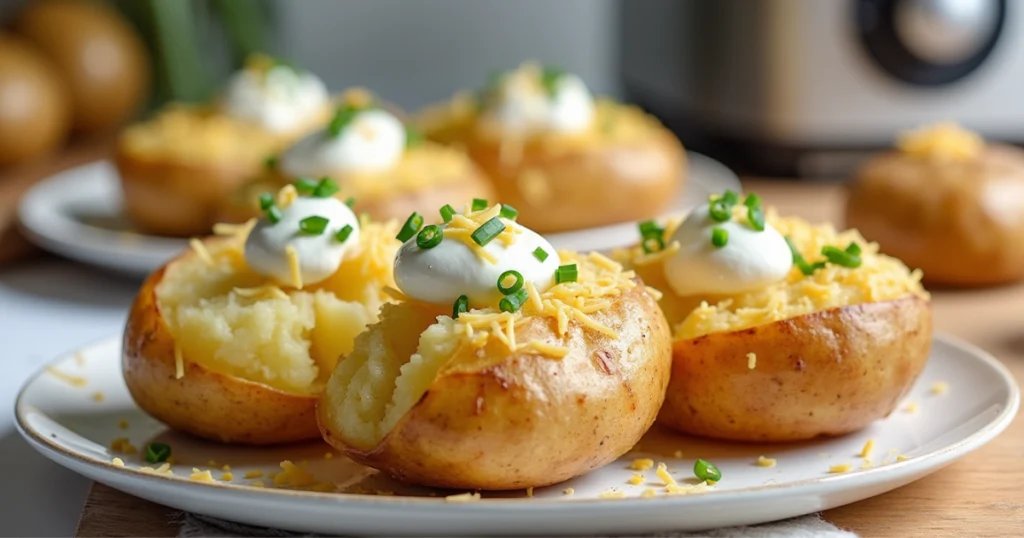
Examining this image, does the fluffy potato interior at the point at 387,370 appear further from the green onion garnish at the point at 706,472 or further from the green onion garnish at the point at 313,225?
the green onion garnish at the point at 706,472

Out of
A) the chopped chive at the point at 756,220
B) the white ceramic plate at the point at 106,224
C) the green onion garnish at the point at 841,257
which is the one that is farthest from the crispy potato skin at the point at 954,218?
the chopped chive at the point at 756,220

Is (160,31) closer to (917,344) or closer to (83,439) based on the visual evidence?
(83,439)

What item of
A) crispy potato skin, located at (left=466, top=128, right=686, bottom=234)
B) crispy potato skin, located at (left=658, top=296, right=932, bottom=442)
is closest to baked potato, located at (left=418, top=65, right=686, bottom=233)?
crispy potato skin, located at (left=466, top=128, right=686, bottom=234)

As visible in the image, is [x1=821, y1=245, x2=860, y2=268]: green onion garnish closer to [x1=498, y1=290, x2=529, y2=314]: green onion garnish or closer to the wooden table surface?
the wooden table surface

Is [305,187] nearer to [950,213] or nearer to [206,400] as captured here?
[206,400]

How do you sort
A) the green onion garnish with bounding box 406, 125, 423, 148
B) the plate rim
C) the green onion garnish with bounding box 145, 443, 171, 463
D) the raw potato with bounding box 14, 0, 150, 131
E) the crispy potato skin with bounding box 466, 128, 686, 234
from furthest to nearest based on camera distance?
the raw potato with bounding box 14, 0, 150, 131
the crispy potato skin with bounding box 466, 128, 686, 234
the green onion garnish with bounding box 406, 125, 423, 148
the green onion garnish with bounding box 145, 443, 171, 463
the plate rim

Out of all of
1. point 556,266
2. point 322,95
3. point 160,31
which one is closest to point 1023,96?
point 322,95
